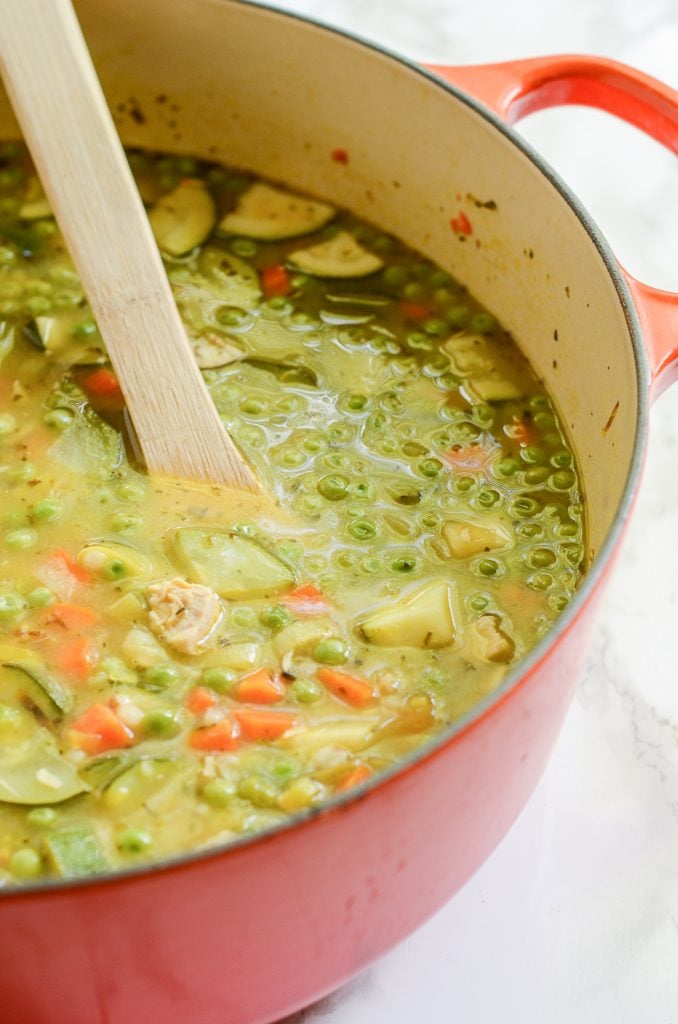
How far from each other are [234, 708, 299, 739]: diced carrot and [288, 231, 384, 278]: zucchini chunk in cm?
87

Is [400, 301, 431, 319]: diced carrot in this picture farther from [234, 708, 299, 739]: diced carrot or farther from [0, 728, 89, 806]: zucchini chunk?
[0, 728, 89, 806]: zucchini chunk

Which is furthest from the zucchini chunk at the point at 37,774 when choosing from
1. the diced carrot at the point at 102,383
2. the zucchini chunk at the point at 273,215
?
the zucchini chunk at the point at 273,215

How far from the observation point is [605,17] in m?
2.92

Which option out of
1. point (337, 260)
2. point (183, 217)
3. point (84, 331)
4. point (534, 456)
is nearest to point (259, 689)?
point (534, 456)

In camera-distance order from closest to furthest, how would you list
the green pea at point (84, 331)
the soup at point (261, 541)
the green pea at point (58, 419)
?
the soup at point (261, 541), the green pea at point (58, 419), the green pea at point (84, 331)

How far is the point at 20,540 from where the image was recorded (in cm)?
179

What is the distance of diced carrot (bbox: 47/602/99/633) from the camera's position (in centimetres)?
170

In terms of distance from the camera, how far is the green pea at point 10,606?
1.71 m

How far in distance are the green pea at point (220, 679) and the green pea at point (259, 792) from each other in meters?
0.14

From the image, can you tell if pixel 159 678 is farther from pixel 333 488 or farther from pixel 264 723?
pixel 333 488

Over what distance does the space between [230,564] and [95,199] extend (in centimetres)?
59

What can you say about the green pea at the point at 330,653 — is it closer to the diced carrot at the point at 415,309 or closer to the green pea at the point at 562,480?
the green pea at the point at 562,480

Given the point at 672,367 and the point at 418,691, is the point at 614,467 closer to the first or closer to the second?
the point at 672,367

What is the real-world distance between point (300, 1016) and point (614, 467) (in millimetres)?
776
